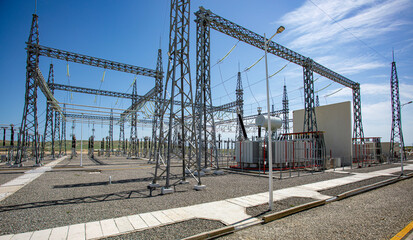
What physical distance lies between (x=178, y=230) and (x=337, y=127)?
26.4 metres

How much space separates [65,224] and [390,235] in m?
8.24

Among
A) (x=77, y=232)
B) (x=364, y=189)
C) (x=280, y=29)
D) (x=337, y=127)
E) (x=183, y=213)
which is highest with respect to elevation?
(x=280, y=29)

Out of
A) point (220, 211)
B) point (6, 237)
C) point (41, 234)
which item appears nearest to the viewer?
point (6, 237)

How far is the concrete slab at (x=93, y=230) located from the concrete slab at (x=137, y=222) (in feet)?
2.59

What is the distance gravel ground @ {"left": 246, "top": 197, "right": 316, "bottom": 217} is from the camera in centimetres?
670

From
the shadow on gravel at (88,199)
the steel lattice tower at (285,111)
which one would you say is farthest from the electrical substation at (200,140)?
the steel lattice tower at (285,111)

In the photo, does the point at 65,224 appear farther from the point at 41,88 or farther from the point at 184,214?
the point at 41,88

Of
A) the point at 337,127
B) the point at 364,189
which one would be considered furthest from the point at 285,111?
the point at 364,189

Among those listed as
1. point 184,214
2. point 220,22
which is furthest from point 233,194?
point 220,22

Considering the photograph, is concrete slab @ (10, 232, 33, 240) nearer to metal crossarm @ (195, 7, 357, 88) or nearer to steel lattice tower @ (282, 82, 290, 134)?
metal crossarm @ (195, 7, 357, 88)

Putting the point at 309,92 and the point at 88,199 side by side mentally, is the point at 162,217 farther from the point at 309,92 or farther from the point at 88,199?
the point at 309,92

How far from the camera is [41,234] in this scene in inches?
193

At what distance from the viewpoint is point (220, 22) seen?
18.3 metres

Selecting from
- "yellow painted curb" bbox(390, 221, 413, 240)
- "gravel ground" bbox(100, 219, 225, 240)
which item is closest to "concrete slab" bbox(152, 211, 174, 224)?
"gravel ground" bbox(100, 219, 225, 240)
